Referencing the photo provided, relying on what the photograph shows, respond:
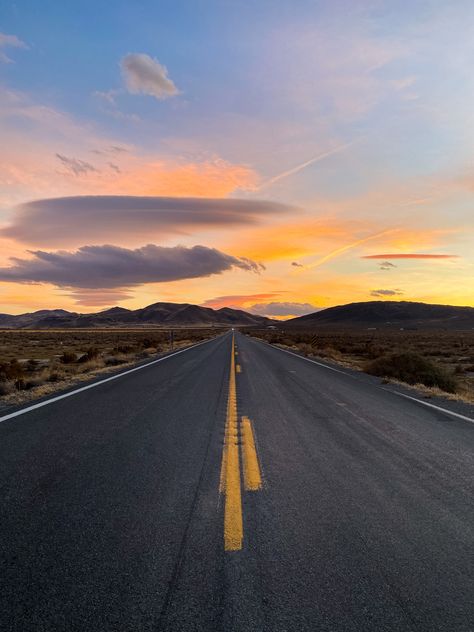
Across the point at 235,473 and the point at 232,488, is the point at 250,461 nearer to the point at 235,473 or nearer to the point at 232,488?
the point at 235,473

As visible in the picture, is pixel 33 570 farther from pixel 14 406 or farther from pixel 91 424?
pixel 14 406

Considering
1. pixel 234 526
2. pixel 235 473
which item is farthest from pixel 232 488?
pixel 234 526

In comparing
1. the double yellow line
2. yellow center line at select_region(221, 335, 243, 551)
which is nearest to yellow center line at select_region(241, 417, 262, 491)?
the double yellow line

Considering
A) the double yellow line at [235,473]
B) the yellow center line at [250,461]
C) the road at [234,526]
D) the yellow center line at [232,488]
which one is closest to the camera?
the road at [234,526]

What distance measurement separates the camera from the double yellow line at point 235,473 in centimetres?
354

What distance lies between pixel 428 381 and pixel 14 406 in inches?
509

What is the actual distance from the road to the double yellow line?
0.02 m

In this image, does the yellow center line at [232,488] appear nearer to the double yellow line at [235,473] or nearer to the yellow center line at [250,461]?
the double yellow line at [235,473]

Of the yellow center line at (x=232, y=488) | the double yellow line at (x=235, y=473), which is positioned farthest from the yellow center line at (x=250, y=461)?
the yellow center line at (x=232, y=488)

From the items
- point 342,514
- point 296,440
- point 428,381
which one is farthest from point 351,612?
point 428,381

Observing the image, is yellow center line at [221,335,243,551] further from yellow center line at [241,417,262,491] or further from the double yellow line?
yellow center line at [241,417,262,491]

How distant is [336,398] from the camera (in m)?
10.6

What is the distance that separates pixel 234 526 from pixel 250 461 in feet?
6.13

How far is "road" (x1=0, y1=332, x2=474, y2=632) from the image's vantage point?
2559 millimetres
